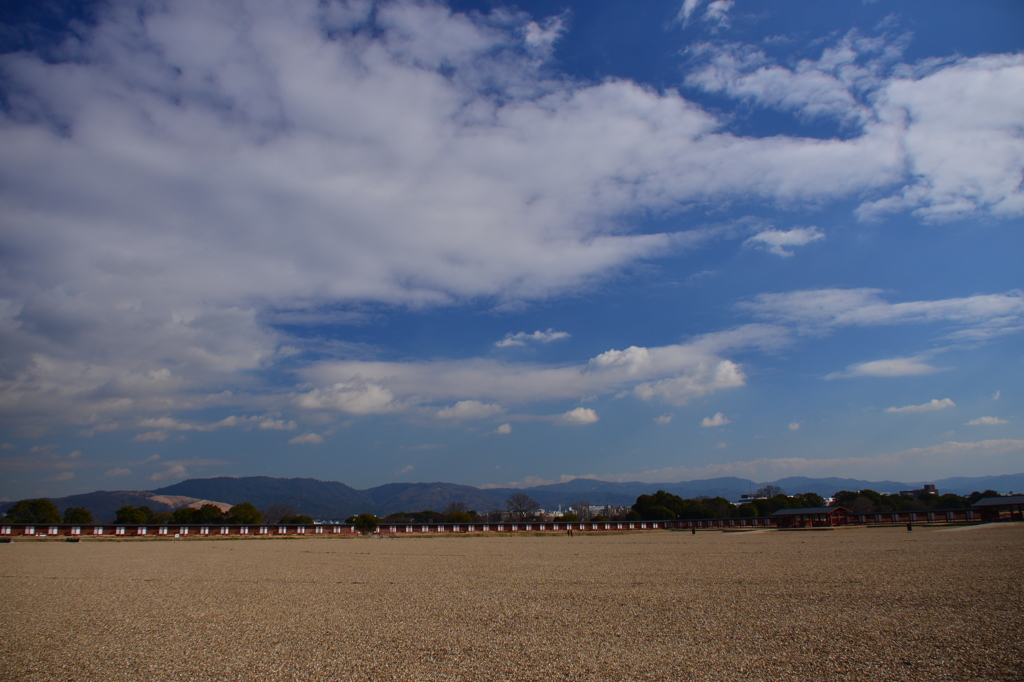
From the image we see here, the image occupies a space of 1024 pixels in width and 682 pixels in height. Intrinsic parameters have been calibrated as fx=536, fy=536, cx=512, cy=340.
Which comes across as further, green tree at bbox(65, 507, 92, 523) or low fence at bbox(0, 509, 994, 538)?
green tree at bbox(65, 507, 92, 523)

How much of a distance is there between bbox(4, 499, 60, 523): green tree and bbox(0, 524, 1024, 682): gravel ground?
216 feet

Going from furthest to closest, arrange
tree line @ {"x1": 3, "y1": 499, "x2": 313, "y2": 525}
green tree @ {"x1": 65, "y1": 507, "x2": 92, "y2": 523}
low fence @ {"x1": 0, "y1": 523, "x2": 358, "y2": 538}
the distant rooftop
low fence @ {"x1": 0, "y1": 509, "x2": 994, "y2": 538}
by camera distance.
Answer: green tree @ {"x1": 65, "y1": 507, "x2": 92, "y2": 523} → tree line @ {"x1": 3, "y1": 499, "x2": 313, "y2": 525} → low fence @ {"x1": 0, "y1": 509, "x2": 994, "y2": 538} → low fence @ {"x1": 0, "y1": 523, "x2": 358, "y2": 538} → the distant rooftop

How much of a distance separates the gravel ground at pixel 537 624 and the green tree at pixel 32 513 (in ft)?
216

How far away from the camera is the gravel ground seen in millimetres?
7750

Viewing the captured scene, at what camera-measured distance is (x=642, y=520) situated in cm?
7212

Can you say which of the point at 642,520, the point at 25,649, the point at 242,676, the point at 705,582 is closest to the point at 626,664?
the point at 242,676

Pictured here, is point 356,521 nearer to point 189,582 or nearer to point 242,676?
point 189,582

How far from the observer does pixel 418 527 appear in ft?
218

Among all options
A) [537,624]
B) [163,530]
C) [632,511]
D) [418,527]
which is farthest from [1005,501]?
[163,530]

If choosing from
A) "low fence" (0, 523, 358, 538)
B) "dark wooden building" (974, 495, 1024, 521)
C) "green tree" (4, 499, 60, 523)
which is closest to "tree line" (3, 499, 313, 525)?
"green tree" (4, 499, 60, 523)

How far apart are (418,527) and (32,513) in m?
49.1

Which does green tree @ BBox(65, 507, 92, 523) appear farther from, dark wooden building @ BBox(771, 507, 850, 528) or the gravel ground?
dark wooden building @ BBox(771, 507, 850, 528)

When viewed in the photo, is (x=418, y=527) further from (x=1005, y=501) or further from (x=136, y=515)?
(x=1005, y=501)

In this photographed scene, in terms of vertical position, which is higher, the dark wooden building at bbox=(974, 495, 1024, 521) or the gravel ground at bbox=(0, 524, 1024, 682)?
the gravel ground at bbox=(0, 524, 1024, 682)
